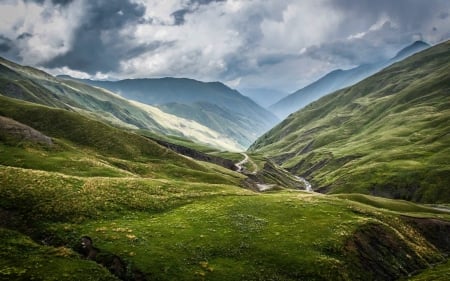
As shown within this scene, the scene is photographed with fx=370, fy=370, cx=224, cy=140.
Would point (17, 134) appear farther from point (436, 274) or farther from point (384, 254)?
point (436, 274)

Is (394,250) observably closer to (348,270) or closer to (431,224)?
(348,270)

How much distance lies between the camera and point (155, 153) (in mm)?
112688

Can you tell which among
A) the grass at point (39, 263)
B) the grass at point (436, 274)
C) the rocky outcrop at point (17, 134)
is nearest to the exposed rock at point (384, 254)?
the grass at point (436, 274)

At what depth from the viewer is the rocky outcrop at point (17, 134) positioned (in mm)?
82250

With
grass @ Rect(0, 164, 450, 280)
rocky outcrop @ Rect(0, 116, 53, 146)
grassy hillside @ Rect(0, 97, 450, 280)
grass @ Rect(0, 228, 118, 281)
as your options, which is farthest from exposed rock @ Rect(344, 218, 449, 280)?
rocky outcrop @ Rect(0, 116, 53, 146)

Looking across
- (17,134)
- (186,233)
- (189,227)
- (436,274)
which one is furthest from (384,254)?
(17,134)

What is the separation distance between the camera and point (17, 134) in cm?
8375

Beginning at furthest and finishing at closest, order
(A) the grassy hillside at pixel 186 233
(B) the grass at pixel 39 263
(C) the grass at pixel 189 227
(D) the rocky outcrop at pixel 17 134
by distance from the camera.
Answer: (D) the rocky outcrop at pixel 17 134
(C) the grass at pixel 189 227
(A) the grassy hillside at pixel 186 233
(B) the grass at pixel 39 263

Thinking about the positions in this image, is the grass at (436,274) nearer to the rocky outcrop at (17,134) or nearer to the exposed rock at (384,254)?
the exposed rock at (384,254)

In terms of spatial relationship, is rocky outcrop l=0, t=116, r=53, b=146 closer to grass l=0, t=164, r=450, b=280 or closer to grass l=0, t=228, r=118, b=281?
grass l=0, t=164, r=450, b=280

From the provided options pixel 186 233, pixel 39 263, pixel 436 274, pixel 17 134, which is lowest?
pixel 436 274

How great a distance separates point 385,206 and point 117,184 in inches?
2227

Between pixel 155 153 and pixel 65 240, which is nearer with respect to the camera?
pixel 65 240

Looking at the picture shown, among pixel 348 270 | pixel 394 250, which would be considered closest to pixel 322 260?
pixel 348 270
